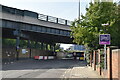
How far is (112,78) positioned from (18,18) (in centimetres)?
3630

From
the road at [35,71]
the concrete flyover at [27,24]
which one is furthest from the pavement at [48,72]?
the concrete flyover at [27,24]

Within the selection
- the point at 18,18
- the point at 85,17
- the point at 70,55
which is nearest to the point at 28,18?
the point at 18,18

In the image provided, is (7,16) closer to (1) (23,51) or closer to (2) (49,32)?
(2) (49,32)

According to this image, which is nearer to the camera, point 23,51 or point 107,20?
point 107,20

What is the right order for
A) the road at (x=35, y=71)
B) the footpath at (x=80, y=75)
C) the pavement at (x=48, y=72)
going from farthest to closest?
the road at (x=35, y=71)
the pavement at (x=48, y=72)
the footpath at (x=80, y=75)

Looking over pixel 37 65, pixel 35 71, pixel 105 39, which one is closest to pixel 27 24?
pixel 37 65

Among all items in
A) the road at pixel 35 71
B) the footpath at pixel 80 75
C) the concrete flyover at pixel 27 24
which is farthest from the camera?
the concrete flyover at pixel 27 24

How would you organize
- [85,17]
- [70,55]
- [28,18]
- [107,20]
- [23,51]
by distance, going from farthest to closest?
1. [70,55]
2. [23,51]
3. [28,18]
4. [85,17]
5. [107,20]

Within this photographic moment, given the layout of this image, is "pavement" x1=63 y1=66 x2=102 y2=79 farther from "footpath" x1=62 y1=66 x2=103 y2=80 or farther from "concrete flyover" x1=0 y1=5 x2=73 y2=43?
"concrete flyover" x1=0 y1=5 x2=73 y2=43

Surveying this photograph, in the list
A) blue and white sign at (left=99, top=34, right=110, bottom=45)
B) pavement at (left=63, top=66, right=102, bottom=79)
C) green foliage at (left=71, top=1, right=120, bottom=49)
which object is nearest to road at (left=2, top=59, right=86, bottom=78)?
pavement at (left=63, top=66, right=102, bottom=79)

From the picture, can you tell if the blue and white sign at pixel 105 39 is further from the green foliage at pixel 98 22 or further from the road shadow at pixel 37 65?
the road shadow at pixel 37 65

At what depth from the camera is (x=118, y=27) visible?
24547mm

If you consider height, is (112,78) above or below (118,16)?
below

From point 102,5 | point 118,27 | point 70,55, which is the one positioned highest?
point 102,5
